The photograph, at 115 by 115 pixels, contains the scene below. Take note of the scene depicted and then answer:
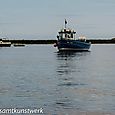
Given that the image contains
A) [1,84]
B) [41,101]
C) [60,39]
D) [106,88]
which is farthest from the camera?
[60,39]

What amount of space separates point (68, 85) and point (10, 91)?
20.5 ft

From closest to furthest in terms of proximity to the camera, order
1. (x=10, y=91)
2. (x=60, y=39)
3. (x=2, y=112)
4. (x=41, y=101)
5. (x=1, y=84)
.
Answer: (x=2, y=112) < (x=41, y=101) < (x=10, y=91) < (x=1, y=84) < (x=60, y=39)

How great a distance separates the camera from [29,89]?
3178cm

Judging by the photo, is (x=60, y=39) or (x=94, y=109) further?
(x=60, y=39)

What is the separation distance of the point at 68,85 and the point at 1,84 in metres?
5.25

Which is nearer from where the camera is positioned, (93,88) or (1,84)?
(93,88)

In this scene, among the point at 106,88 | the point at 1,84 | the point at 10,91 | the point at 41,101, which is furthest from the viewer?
the point at 1,84

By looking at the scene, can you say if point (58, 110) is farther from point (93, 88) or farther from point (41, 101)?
point (93, 88)

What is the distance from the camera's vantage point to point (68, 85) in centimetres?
3525

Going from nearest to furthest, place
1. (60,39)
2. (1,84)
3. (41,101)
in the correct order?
(41,101), (1,84), (60,39)

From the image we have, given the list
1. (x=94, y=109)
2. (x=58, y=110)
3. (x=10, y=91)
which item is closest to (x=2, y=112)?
(x=58, y=110)

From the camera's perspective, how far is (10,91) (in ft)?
100

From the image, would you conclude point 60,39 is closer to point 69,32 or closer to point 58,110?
point 69,32

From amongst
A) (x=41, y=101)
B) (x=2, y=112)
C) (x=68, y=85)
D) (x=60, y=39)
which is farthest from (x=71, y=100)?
(x=60, y=39)
